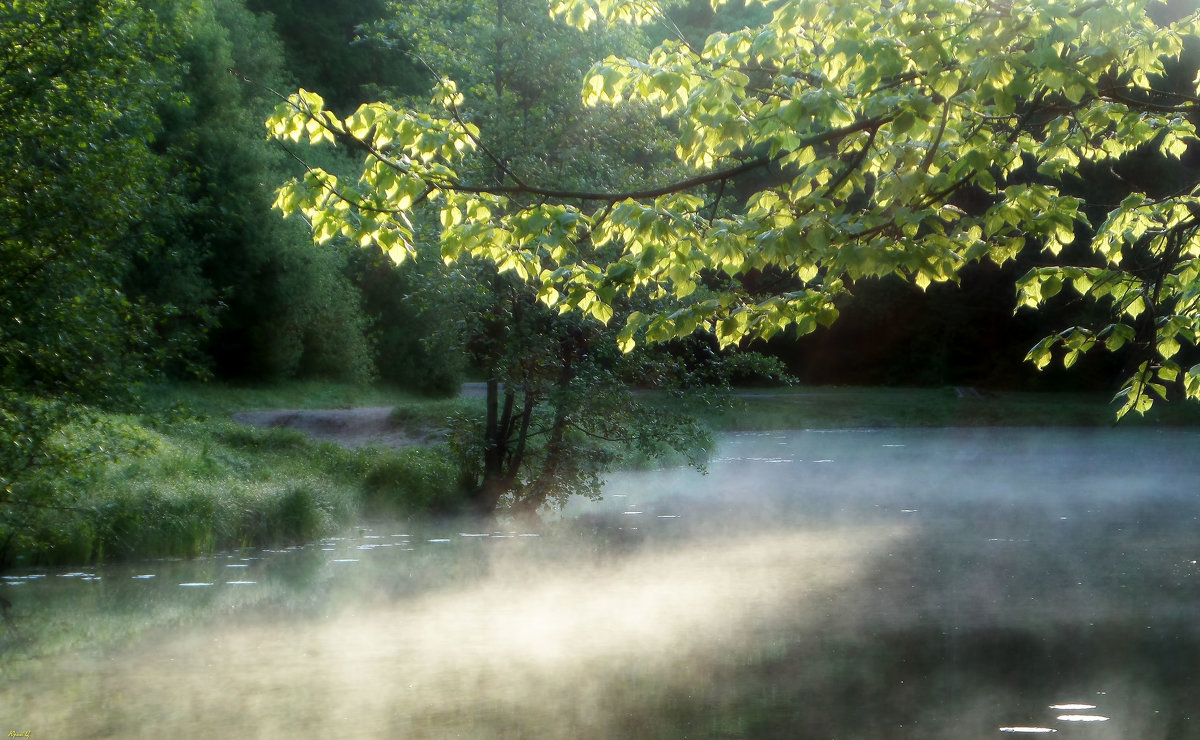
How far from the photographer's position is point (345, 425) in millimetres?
24703

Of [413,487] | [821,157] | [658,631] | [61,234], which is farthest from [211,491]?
[821,157]

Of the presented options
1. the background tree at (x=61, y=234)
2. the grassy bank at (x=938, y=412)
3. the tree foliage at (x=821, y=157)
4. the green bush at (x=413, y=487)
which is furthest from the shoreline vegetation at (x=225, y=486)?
the grassy bank at (x=938, y=412)

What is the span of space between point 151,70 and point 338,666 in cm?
729

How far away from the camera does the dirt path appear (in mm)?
23170

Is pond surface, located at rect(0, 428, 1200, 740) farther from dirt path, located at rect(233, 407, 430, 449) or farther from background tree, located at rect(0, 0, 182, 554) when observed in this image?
dirt path, located at rect(233, 407, 430, 449)

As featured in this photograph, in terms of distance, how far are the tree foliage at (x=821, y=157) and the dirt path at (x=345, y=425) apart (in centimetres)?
1632

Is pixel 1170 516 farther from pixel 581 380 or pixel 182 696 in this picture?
pixel 182 696

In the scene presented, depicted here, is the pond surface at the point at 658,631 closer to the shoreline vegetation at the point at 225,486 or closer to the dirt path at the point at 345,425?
the shoreline vegetation at the point at 225,486

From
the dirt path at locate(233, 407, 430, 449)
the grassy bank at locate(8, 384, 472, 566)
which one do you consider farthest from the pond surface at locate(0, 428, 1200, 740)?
the dirt path at locate(233, 407, 430, 449)

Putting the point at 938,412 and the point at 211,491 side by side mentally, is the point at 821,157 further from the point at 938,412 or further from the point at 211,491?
the point at 938,412

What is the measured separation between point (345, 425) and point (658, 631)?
1516 centimetres

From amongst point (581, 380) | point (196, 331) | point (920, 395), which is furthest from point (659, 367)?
point (920, 395)

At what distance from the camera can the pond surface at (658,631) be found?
810cm

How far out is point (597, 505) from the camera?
61.2ft
